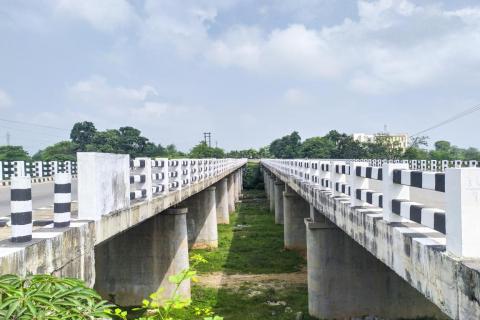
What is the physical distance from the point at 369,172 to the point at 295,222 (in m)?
18.9

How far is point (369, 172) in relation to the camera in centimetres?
666

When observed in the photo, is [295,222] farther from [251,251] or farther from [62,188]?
[62,188]

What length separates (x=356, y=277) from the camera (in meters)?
13.1

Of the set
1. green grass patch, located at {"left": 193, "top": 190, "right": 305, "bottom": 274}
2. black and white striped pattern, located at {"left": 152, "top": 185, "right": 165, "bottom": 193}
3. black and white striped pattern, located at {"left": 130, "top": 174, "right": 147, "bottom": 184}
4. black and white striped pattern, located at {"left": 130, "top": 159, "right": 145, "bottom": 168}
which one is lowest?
green grass patch, located at {"left": 193, "top": 190, "right": 305, "bottom": 274}

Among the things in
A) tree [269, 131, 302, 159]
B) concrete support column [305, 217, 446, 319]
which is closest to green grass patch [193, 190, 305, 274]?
concrete support column [305, 217, 446, 319]

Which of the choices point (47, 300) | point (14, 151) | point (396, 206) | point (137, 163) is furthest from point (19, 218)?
point (14, 151)

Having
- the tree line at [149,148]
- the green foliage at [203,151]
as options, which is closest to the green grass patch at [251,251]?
the tree line at [149,148]

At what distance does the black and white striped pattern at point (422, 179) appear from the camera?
4.17m

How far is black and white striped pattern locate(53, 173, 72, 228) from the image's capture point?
5.45 meters

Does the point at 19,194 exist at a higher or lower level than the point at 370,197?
higher

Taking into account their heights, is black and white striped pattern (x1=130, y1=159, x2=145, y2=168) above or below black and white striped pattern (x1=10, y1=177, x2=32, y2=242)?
above

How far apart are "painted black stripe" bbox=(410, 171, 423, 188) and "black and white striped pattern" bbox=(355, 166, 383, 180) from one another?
115 centimetres

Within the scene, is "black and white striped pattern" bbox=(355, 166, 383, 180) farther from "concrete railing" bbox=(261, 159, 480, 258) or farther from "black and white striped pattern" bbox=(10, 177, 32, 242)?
"black and white striped pattern" bbox=(10, 177, 32, 242)

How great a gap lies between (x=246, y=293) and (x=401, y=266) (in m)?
13.1
